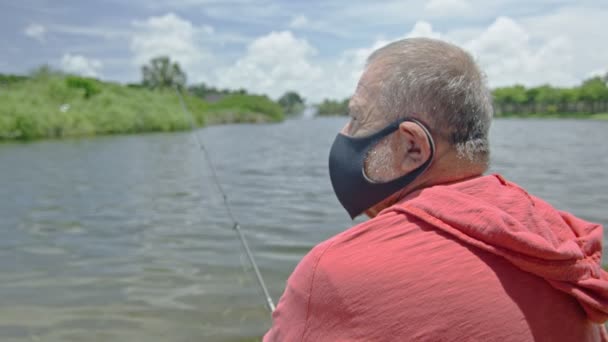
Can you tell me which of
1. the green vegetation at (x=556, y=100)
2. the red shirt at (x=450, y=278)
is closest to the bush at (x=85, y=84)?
the green vegetation at (x=556, y=100)

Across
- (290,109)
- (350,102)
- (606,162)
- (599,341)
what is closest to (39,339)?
(350,102)

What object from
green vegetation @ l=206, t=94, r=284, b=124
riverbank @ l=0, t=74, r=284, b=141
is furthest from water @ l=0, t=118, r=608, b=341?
green vegetation @ l=206, t=94, r=284, b=124

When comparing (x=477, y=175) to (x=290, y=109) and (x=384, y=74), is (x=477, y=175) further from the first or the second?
(x=290, y=109)

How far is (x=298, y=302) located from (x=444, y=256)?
1.19 ft

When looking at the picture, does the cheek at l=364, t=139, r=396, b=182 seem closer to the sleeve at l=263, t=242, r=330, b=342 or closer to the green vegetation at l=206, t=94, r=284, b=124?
the sleeve at l=263, t=242, r=330, b=342

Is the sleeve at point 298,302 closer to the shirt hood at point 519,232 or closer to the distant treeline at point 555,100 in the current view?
the shirt hood at point 519,232

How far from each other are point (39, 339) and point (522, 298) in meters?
4.28

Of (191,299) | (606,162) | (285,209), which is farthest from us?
(606,162)

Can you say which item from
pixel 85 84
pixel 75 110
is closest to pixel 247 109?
pixel 85 84

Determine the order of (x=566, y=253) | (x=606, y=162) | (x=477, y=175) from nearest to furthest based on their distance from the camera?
1. (x=566, y=253)
2. (x=477, y=175)
3. (x=606, y=162)

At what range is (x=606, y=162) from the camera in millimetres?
17828

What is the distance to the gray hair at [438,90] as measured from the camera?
1.34 m

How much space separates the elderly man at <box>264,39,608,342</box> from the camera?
1.16 meters

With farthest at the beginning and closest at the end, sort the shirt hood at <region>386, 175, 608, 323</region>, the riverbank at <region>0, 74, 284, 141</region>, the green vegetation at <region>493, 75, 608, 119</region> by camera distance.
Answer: the green vegetation at <region>493, 75, 608, 119</region> → the riverbank at <region>0, 74, 284, 141</region> → the shirt hood at <region>386, 175, 608, 323</region>
